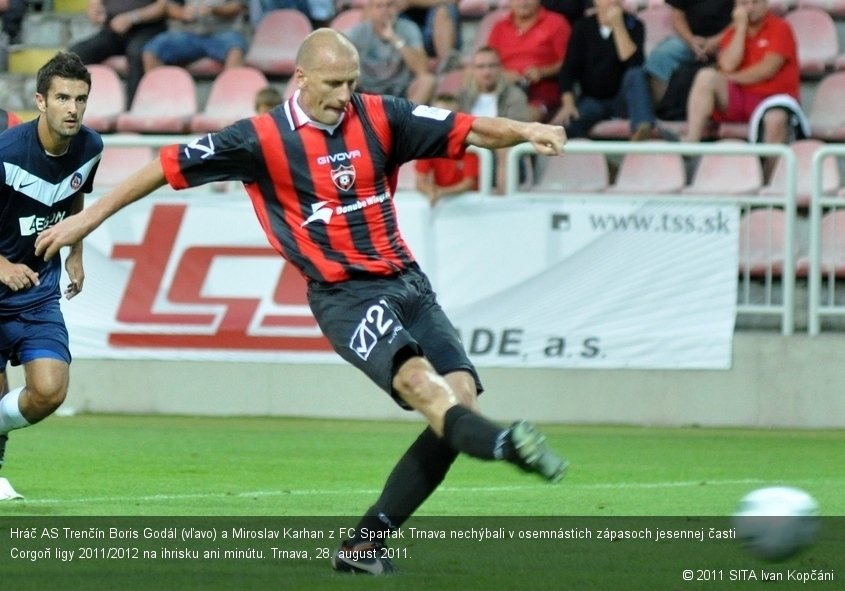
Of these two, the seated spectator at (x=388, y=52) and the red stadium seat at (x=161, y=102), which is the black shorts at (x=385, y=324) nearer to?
the seated spectator at (x=388, y=52)

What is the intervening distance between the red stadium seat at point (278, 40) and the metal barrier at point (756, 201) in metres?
3.95

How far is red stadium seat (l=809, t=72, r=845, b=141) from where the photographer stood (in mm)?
13898

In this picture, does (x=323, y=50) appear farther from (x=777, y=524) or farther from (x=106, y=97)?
(x=106, y=97)

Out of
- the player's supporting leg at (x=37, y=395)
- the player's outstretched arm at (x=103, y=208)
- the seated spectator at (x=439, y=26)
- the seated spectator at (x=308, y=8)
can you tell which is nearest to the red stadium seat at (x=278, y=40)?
the seated spectator at (x=308, y=8)

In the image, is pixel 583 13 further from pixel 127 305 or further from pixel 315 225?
pixel 315 225

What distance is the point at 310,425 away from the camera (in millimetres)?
12195

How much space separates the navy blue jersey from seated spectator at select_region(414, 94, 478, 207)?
4424 millimetres

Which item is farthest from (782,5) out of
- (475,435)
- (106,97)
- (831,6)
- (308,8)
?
(475,435)

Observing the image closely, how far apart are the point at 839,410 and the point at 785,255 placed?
117 cm

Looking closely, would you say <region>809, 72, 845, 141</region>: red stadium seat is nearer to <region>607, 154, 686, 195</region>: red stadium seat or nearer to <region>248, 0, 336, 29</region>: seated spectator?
<region>607, 154, 686, 195</region>: red stadium seat

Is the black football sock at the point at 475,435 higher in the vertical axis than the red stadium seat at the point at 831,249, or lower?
higher

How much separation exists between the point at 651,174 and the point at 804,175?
45.7 inches

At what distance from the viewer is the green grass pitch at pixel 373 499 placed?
6.13 meters

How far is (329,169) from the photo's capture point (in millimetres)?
6344
